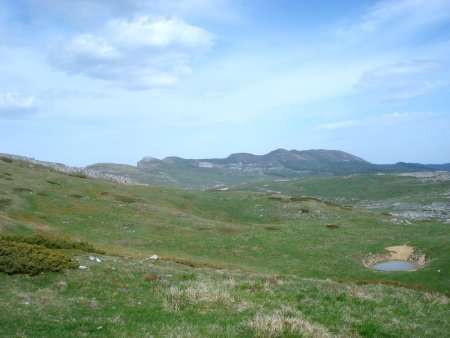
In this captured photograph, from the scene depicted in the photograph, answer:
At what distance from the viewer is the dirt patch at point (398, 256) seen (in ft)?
154

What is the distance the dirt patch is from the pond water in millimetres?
720

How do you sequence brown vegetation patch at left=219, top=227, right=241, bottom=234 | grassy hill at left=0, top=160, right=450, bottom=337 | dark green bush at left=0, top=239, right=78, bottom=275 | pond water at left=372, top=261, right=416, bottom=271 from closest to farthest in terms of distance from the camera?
grassy hill at left=0, top=160, right=450, bottom=337, dark green bush at left=0, top=239, right=78, bottom=275, pond water at left=372, top=261, right=416, bottom=271, brown vegetation patch at left=219, top=227, right=241, bottom=234

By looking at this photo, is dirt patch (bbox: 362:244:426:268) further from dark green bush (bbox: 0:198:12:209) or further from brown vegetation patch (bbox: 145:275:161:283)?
dark green bush (bbox: 0:198:12:209)

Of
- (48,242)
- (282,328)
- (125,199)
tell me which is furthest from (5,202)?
(282,328)

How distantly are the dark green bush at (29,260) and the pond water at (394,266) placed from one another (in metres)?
34.2

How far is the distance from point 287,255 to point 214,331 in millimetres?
33864

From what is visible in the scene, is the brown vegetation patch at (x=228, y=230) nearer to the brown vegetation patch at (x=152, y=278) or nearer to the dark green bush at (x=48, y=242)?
the dark green bush at (x=48, y=242)

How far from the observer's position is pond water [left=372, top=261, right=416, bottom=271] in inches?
1753

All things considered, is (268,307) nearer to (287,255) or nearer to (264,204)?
(287,255)

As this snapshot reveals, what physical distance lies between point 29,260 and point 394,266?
38.5m

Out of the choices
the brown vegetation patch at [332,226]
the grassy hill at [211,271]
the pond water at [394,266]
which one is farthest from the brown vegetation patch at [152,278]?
the brown vegetation patch at [332,226]

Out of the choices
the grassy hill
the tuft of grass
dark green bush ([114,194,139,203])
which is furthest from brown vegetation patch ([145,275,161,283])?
dark green bush ([114,194,139,203])

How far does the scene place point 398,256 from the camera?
163 ft

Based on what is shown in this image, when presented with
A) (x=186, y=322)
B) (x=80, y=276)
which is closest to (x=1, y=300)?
(x=80, y=276)
